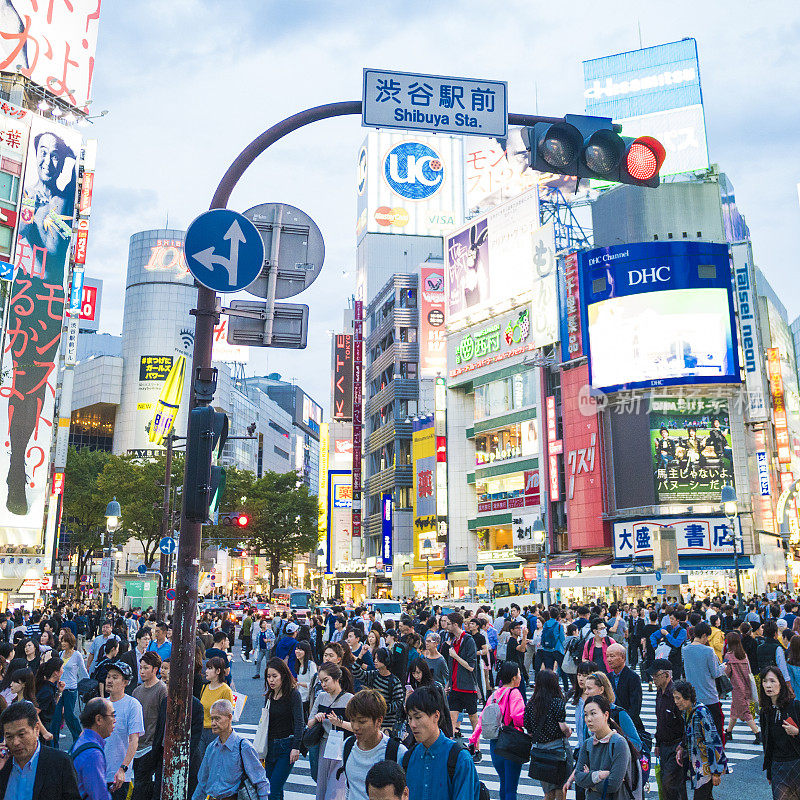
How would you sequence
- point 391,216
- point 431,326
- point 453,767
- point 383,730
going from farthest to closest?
point 391,216, point 431,326, point 383,730, point 453,767

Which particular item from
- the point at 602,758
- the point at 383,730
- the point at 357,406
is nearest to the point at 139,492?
the point at 357,406

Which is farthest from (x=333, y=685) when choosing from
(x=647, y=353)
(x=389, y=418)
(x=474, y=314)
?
(x=389, y=418)

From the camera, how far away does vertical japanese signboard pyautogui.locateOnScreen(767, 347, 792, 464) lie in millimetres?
55656

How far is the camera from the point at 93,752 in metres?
5.88

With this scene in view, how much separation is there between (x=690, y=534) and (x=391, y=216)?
6238 centimetres

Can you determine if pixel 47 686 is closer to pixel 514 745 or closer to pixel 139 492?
pixel 514 745

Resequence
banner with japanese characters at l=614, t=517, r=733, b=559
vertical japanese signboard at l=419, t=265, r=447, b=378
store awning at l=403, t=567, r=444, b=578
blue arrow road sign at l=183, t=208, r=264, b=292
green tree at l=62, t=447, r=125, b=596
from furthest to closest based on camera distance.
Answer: vertical japanese signboard at l=419, t=265, r=447, b=378
store awning at l=403, t=567, r=444, b=578
green tree at l=62, t=447, r=125, b=596
banner with japanese characters at l=614, t=517, r=733, b=559
blue arrow road sign at l=183, t=208, r=264, b=292

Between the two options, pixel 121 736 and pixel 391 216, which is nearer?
pixel 121 736

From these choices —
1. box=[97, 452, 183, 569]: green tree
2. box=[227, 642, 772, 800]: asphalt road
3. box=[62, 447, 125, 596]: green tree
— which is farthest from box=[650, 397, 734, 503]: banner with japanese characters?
box=[227, 642, 772, 800]: asphalt road

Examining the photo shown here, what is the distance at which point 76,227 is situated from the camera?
176ft

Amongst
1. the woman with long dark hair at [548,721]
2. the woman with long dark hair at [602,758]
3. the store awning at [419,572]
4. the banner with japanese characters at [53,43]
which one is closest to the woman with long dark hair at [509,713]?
the woman with long dark hair at [548,721]

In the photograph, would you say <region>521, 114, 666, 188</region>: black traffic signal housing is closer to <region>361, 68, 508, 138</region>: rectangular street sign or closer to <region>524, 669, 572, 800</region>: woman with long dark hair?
<region>361, 68, 508, 138</region>: rectangular street sign

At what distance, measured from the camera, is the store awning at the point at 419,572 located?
7066 cm

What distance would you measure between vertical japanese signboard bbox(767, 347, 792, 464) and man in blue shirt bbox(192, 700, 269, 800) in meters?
55.4
